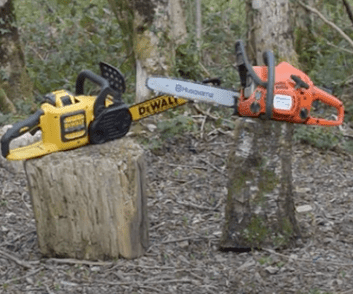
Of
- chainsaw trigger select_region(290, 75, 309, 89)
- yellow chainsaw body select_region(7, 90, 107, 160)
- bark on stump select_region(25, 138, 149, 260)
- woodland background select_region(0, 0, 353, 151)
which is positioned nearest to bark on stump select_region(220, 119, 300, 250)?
chainsaw trigger select_region(290, 75, 309, 89)

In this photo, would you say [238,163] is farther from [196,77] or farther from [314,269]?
[196,77]

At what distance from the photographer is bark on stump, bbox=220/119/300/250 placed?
12.1 feet

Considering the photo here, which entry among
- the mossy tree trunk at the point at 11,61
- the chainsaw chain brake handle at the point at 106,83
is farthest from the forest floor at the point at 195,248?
the mossy tree trunk at the point at 11,61

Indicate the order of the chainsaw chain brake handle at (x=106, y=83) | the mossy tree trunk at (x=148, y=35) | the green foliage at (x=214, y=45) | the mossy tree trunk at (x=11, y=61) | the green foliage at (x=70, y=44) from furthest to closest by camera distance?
the green foliage at (x=70, y=44) < the mossy tree trunk at (x=11, y=61) < the green foliage at (x=214, y=45) < the mossy tree trunk at (x=148, y=35) < the chainsaw chain brake handle at (x=106, y=83)

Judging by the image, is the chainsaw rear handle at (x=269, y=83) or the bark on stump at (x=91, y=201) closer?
the chainsaw rear handle at (x=269, y=83)

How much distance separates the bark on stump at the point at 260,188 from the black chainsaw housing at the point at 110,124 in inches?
26.7

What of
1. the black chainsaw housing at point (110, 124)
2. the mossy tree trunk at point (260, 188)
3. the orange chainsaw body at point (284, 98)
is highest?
the orange chainsaw body at point (284, 98)

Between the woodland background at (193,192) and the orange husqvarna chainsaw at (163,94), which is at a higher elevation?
the orange husqvarna chainsaw at (163,94)

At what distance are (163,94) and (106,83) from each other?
348 millimetres

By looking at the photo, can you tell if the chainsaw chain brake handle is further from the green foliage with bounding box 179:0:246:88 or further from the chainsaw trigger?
the green foliage with bounding box 179:0:246:88

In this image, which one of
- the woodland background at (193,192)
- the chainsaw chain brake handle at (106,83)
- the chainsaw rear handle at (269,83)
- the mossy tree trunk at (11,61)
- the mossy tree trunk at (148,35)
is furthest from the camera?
the mossy tree trunk at (11,61)

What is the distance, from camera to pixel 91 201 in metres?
3.64

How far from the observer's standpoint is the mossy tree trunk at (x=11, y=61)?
21.3ft

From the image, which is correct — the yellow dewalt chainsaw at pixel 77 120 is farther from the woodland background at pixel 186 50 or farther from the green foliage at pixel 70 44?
the green foliage at pixel 70 44
